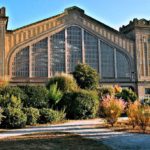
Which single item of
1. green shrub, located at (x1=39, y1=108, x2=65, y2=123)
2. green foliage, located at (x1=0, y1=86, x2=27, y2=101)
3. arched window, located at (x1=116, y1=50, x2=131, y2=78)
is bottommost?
green shrub, located at (x1=39, y1=108, x2=65, y2=123)

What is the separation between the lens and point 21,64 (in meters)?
47.7

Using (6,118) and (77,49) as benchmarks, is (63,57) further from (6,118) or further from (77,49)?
(6,118)

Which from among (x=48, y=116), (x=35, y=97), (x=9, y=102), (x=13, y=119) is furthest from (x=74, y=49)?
(x=13, y=119)

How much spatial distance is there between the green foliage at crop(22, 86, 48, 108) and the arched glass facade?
80.8ft

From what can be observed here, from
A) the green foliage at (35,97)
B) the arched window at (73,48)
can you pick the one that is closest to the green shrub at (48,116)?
the green foliage at (35,97)

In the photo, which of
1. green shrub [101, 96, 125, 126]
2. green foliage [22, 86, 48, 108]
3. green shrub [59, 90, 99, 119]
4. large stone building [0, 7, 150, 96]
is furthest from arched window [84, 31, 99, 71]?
green shrub [101, 96, 125, 126]

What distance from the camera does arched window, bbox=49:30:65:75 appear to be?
161 ft

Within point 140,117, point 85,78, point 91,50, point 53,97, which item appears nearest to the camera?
point 140,117

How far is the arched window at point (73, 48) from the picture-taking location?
163 ft

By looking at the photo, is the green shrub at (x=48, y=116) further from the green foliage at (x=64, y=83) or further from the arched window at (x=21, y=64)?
the arched window at (x=21, y=64)

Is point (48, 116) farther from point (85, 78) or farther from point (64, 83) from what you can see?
point (85, 78)

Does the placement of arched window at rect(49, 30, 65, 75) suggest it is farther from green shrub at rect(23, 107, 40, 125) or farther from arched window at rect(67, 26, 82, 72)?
green shrub at rect(23, 107, 40, 125)

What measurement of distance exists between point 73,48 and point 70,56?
1171mm

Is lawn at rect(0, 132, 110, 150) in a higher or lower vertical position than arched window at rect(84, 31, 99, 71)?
lower
